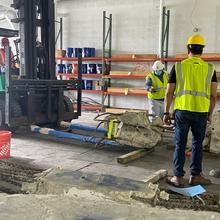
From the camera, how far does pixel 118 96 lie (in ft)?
38.3

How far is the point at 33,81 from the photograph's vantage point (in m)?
6.89

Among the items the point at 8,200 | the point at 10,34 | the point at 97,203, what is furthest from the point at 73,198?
the point at 10,34

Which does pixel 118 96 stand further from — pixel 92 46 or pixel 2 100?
pixel 2 100

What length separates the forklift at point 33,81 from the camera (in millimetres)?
6651

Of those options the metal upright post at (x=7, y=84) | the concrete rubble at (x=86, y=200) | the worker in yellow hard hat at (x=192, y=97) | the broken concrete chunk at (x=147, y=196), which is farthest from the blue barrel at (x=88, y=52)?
the broken concrete chunk at (x=147, y=196)

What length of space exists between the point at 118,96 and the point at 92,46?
223 centimetres

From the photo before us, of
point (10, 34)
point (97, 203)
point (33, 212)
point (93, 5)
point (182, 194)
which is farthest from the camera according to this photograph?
point (93, 5)

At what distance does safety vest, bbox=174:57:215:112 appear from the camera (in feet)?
13.4

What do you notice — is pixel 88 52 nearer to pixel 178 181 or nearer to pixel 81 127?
pixel 81 127

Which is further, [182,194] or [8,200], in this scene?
[182,194]

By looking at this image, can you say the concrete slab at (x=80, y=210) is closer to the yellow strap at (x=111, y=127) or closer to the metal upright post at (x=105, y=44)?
the yellow strap at (x=111, y=127)

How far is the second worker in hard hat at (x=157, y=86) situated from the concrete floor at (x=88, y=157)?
129 cm

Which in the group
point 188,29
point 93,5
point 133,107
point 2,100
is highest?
point 93,5

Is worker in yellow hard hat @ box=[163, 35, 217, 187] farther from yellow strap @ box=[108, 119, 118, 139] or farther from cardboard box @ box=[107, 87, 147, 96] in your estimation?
cardboard box @ box=[107, 87, 147, 96]
